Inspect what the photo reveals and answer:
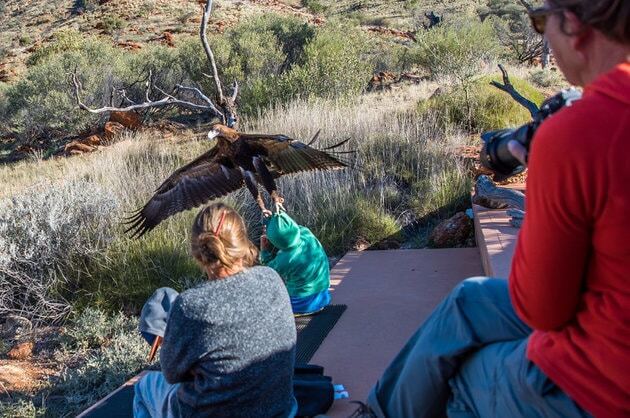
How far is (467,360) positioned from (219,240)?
963 mm

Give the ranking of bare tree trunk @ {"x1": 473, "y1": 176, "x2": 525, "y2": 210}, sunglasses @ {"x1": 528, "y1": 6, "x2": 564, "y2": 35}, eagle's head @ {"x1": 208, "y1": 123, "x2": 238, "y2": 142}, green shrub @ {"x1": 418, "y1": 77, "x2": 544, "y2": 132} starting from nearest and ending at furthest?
sunglasses @ {"x1": 528, "y1": 6, "x2": 564, "y2": 35} → bare tree trunk @ {"x1": 473, "y1": 176, "x2": 525, "y2": 210} → eagle's head @ {"x1": 208, "y1": 123, "x2": 238, "y2": 142} → green shrub @ {"x1": 418, "y1": 77, "x2": 544, "y2": 132}

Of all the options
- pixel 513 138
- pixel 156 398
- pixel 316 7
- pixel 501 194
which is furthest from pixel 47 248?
pixel 316 7

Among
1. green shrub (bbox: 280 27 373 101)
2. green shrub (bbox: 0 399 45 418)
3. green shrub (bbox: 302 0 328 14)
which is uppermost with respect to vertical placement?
green shrub (bbox: 0 399 45 418)

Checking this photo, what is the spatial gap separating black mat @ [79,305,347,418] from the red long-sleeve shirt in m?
2.45

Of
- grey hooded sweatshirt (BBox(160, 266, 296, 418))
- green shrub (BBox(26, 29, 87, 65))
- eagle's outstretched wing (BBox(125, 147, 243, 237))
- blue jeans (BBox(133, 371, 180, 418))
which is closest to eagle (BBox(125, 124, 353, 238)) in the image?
eagle's outstretched wing (BBox(125, 147, 243, 237))

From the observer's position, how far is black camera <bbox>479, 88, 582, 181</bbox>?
1.63 m

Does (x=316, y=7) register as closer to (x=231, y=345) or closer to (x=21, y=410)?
(x=21, y=410)

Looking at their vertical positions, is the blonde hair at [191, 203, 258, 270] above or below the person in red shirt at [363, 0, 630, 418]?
below

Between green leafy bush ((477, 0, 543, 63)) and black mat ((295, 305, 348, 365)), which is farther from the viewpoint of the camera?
green leafy bush ((477, 0, 543, 63))

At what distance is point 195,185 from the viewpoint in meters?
5.70

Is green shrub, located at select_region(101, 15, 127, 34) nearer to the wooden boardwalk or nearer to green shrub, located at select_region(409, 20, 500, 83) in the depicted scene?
green shrub, located at select_region(409, 20, 500, 83)

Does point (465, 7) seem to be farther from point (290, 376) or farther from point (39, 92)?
point (290, 376)

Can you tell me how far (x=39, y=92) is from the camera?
59.3ft

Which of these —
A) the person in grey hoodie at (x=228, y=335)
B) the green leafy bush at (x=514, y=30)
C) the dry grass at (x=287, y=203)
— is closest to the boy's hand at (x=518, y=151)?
the person in grey hoodie at (x=228, y=335)
